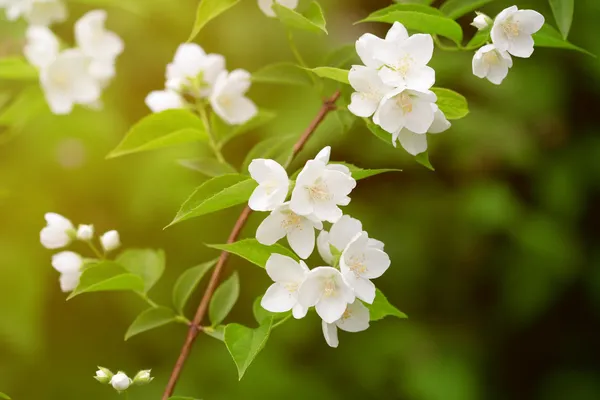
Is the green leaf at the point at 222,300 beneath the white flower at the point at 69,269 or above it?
above

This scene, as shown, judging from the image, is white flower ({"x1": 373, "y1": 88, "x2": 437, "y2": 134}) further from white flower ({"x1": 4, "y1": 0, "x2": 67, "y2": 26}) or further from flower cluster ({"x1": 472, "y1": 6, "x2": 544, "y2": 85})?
white flower ({"x1": 4, "y1": 0, "x2": 67, "y2": 26})

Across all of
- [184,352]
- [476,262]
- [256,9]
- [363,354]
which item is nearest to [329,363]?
[363,354]

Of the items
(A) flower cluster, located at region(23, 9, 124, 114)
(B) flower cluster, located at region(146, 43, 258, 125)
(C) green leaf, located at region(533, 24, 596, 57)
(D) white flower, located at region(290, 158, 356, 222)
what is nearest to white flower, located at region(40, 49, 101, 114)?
(A) flower cluster, located at region(23, 9, 124, 114)

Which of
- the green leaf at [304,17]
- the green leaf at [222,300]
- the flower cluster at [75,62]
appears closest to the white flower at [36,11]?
the flower cluster at [75,62]

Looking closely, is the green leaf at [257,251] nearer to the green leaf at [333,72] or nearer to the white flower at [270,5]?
the green leaf at [333,72]

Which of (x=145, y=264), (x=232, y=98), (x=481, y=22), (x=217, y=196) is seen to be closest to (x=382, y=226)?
(x=232, y=98)

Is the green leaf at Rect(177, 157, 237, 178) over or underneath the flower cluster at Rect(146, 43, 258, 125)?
underneath

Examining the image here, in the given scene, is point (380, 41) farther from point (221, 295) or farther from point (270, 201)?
point (221, 295)
